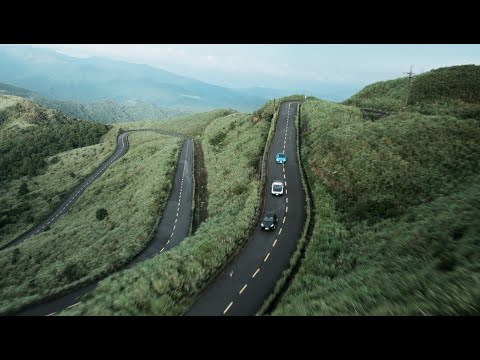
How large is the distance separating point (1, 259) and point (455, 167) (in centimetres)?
5236

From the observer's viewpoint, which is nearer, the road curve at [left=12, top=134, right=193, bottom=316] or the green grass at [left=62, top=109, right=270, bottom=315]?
the green grass at [left=62, top=109, right=270, bottom=315]

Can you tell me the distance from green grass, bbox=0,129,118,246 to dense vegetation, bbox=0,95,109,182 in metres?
5.84

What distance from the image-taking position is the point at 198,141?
79.8 meters

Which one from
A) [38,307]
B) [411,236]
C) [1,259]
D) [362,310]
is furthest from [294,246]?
[1,259]

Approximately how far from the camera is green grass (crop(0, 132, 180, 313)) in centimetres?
3008

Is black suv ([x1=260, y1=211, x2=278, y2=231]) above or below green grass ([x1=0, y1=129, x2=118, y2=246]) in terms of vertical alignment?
above

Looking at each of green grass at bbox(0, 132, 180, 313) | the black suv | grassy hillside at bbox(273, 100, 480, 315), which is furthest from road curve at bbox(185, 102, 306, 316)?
green grass at bbox(0, 132, 180, 313)

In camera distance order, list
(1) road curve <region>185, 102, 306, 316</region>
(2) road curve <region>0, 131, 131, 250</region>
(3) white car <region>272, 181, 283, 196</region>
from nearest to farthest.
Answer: (1) road curve <region>185, 102, 306, 316</region>, (3) white car <region>272, 181, 283, 196</region>, (2) road curve <region>0, 131, 131, 250</region>

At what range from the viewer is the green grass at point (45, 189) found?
2383 inches

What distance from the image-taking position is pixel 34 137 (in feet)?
415

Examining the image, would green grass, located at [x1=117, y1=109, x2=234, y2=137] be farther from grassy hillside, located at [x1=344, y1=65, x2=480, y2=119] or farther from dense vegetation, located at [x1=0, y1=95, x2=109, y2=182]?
grassy hillside, located at [x1=344, y1=65, x2=480, y2=119]

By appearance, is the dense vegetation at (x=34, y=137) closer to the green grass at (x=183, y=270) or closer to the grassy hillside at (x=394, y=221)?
the green grass at (x=183, y=270)

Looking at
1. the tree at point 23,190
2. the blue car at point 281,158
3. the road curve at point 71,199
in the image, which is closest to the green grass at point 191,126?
the road curve at point 71,199
